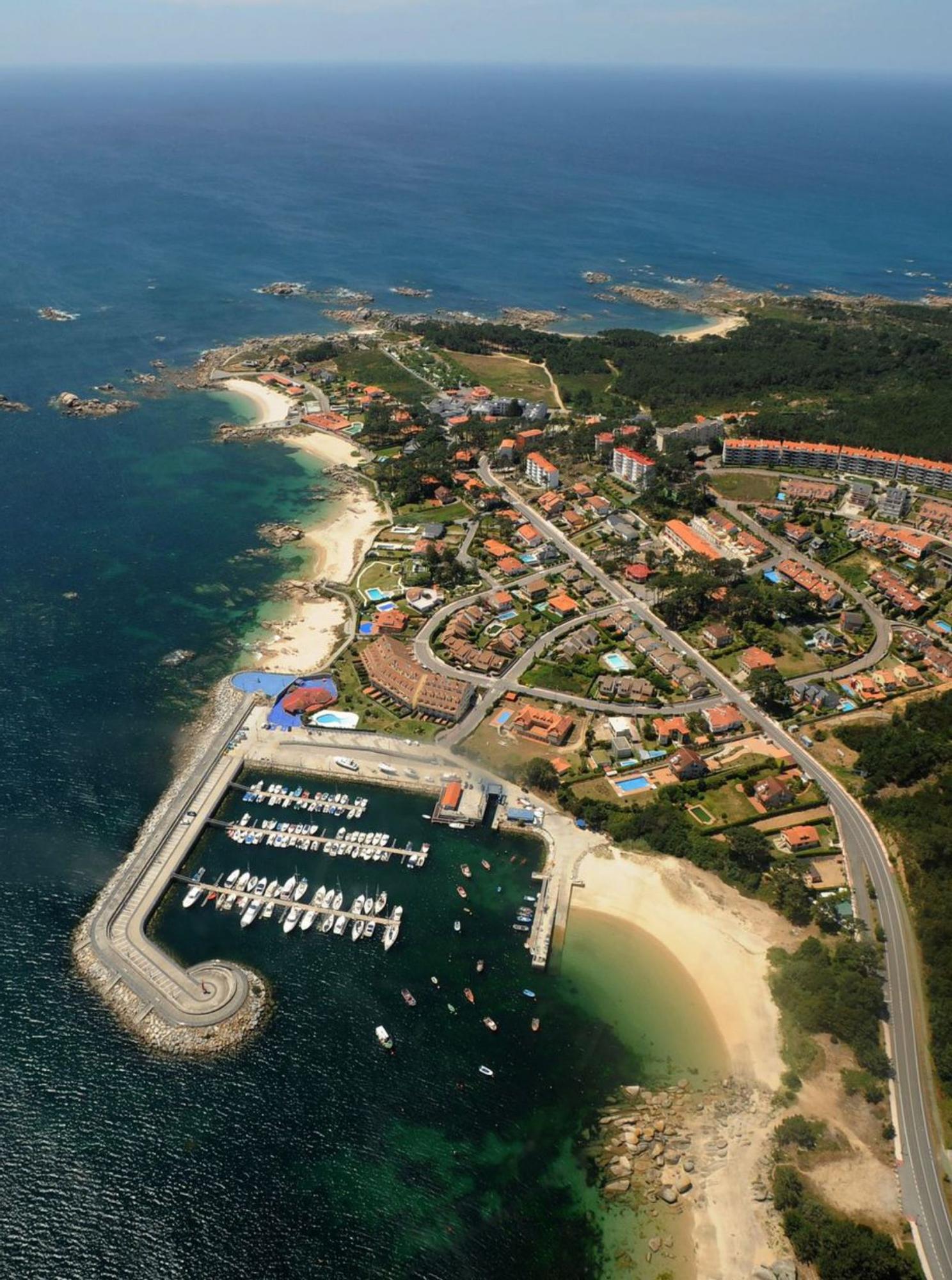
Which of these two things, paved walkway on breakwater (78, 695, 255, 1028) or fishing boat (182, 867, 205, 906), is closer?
paved walkway on breakwater (78, 695, 255, 1028)

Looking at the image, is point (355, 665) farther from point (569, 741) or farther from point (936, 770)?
point (936, 770)

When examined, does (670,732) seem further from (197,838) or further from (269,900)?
(197,838)

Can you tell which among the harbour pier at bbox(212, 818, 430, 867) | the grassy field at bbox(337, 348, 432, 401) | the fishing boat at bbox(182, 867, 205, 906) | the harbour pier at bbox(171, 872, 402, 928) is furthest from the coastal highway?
the grassy field at bbox(337, 348, 432, 401)

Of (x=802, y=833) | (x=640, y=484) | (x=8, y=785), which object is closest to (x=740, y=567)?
(x=640, y=484)

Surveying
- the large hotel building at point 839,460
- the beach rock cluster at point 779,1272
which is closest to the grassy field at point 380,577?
the large hotel building at point 839,460

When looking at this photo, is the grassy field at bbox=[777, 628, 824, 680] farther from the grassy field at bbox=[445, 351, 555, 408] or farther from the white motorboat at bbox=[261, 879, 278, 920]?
the grassy field at bbox=[445, 351, 555, 408]

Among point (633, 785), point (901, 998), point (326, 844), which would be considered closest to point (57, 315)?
point (326, 844)

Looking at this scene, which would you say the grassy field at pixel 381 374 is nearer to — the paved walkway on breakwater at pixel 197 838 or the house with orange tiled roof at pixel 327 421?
the house with orange tiled roof at pixel 327 421
